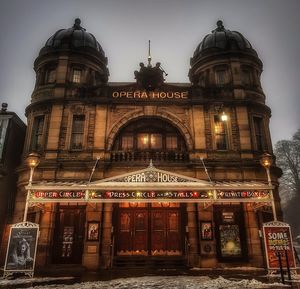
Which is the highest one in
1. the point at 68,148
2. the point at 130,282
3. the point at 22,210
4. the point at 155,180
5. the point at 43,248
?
the point at 68,148

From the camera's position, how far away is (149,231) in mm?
15922

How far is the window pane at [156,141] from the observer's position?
707 inches

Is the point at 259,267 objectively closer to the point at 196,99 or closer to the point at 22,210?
the point at 196,99

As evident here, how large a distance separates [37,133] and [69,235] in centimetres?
726

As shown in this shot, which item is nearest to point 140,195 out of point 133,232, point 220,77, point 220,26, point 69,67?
point 133,232

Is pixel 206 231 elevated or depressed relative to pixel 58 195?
depressed

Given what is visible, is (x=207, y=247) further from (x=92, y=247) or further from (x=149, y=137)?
(x=149, y=137)

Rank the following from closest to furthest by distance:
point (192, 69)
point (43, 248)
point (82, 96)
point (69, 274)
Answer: point (69, 274), point (43, 248), point (82, 96), point (192, 69)

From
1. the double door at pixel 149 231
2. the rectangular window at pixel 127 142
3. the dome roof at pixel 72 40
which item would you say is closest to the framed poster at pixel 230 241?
the double door at pixel 149 231

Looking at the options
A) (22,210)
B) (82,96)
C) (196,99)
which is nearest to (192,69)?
(196,99)

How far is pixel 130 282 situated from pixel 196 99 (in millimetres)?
12001

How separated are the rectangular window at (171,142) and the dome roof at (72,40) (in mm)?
9633

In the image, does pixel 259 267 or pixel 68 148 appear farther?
→ pixel 68 148

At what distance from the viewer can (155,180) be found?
13.8 metres
